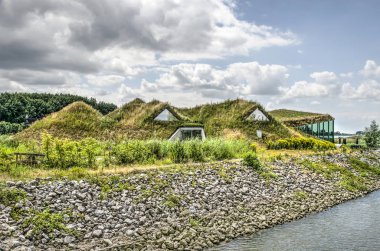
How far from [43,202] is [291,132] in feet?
108

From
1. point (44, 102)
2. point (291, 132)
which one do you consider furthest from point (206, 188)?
point (44, 102)

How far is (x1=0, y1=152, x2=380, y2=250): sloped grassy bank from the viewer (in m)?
14.1

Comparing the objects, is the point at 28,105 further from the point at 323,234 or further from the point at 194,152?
the point at 323,234

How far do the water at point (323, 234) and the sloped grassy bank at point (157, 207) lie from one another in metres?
0.68

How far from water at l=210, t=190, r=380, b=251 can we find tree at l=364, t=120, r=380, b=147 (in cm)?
3643

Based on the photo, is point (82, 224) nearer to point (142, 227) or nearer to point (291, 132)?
point (142, 227)

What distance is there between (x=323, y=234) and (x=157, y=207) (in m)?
6.70

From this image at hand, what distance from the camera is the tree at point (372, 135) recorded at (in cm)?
5540

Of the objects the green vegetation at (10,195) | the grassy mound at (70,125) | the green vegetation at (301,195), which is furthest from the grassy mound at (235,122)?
the green vegetation at (10,195)

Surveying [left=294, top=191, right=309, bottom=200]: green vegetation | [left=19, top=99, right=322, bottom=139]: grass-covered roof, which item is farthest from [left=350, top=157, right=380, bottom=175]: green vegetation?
[left=294, top=191, right=309, bottom=200]: green vegetation

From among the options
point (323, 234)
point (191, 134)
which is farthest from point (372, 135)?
point (323, 234)

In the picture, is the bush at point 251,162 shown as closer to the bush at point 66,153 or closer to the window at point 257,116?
the bush at point 66,153

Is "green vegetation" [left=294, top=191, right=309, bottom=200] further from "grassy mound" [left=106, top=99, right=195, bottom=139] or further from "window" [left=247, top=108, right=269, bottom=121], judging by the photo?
"window" [left=247, top=108, right=269, bottom=121]

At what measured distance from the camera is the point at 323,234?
17.4m
